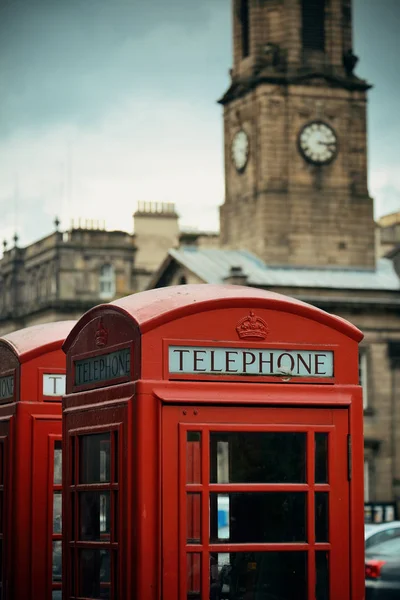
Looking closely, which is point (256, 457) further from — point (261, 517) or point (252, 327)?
point (252, 327)

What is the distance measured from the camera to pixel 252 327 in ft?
24.1

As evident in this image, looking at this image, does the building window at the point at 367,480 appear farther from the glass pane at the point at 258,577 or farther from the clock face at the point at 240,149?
the glass pane at the point at 258,577

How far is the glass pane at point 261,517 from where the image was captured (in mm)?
7066

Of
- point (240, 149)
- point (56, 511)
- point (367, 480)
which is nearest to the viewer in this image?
point (56, 511)

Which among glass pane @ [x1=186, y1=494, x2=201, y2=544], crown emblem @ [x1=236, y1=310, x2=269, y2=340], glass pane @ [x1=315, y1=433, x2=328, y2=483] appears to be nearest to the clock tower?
crown emblem @ [x1=236, y1=310, x2=269, y2=340]

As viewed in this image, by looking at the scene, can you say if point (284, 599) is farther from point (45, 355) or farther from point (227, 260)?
point (227, 260)

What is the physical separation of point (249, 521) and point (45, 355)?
297 centimetres

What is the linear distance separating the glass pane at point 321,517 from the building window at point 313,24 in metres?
43.0

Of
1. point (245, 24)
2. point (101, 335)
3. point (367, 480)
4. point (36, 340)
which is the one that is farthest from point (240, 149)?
point (101, 335)

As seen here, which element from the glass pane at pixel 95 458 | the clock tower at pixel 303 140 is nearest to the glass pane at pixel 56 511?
the glass pane at pixel 95 458

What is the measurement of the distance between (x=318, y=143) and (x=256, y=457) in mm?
42516

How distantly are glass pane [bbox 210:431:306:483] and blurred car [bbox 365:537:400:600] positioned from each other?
1033 cm

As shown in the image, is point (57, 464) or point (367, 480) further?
point (367, 480)

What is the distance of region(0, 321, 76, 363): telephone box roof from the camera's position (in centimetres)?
969
